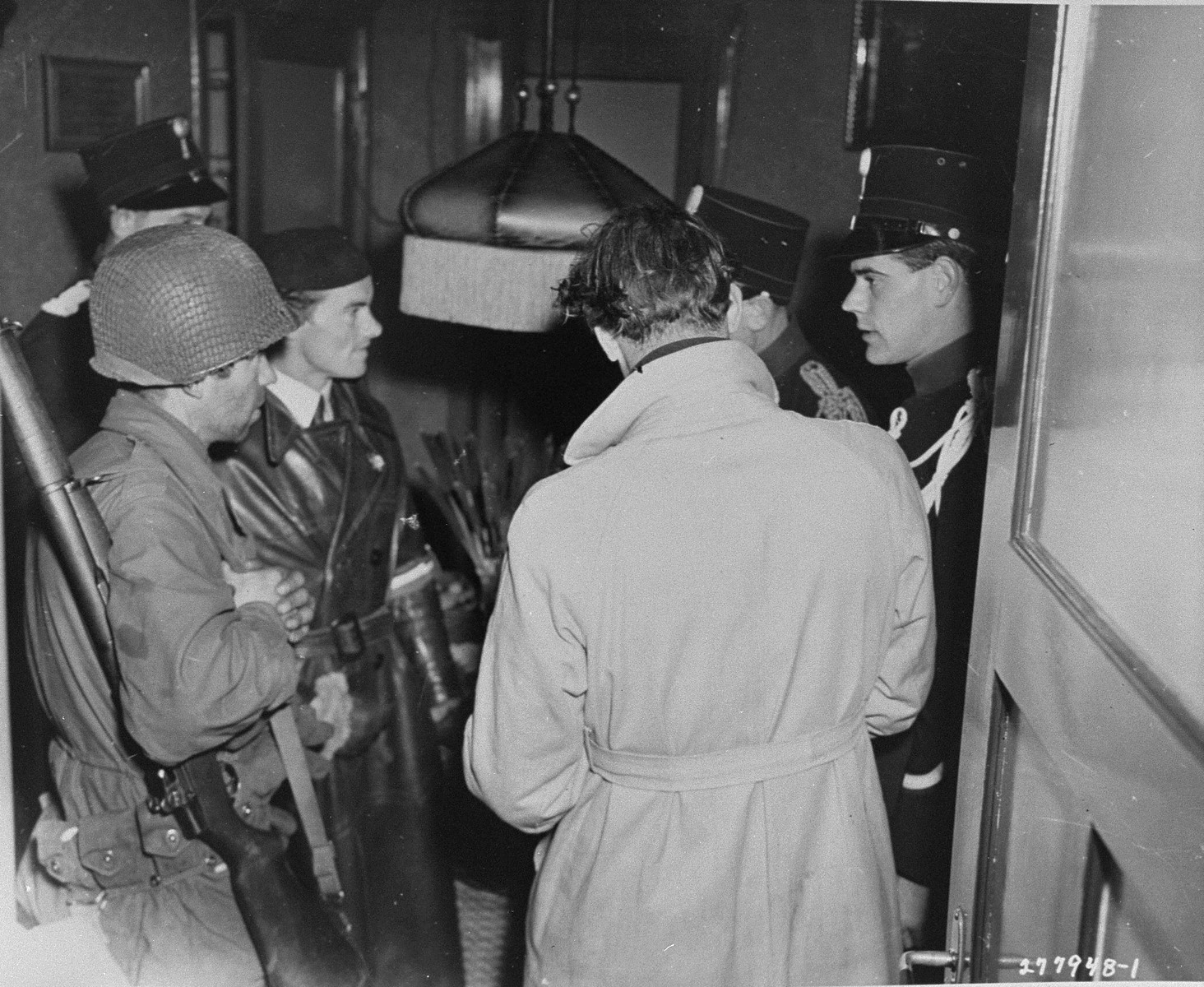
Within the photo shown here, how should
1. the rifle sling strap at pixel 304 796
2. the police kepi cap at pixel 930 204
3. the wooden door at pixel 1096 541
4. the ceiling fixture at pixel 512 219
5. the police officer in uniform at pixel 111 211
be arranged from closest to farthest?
the wooden door at pixel 1096 541 < the rifle sling strap at pixel 304 796 < the ceiling fixture at pixel 512 219 < the police kepi cap at pixel 930 204 < the police officer in uniform at pixel 111 211

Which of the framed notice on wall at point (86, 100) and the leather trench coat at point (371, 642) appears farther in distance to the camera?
the framed notice on wall at point (86, 100)

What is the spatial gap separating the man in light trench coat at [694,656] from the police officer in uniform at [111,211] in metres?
1.55

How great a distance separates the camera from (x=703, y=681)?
4.53 feet

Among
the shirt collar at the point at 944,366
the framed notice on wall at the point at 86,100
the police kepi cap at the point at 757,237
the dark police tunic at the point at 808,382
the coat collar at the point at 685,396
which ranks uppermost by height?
the framed notice on wall at the point at 86,100

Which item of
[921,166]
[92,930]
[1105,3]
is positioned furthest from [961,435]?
[92,930]

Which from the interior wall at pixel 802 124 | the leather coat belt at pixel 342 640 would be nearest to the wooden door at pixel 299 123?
the interior wall at pixel 802 124

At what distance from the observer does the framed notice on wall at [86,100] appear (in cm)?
324

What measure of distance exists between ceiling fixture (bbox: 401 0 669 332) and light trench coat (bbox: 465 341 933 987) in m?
0.69

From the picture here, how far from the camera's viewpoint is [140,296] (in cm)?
168

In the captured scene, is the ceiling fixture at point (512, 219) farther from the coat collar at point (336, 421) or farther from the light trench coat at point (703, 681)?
the light trench coat at point (703, 681)

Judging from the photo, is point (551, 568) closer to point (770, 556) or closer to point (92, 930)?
point (770, 556)

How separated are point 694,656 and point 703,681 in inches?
1.3

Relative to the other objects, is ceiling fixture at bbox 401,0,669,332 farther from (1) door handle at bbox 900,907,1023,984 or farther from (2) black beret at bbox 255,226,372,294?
(1) door handle at bbox 900,907,1023,984

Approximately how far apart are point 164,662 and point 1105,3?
52.0 inches
